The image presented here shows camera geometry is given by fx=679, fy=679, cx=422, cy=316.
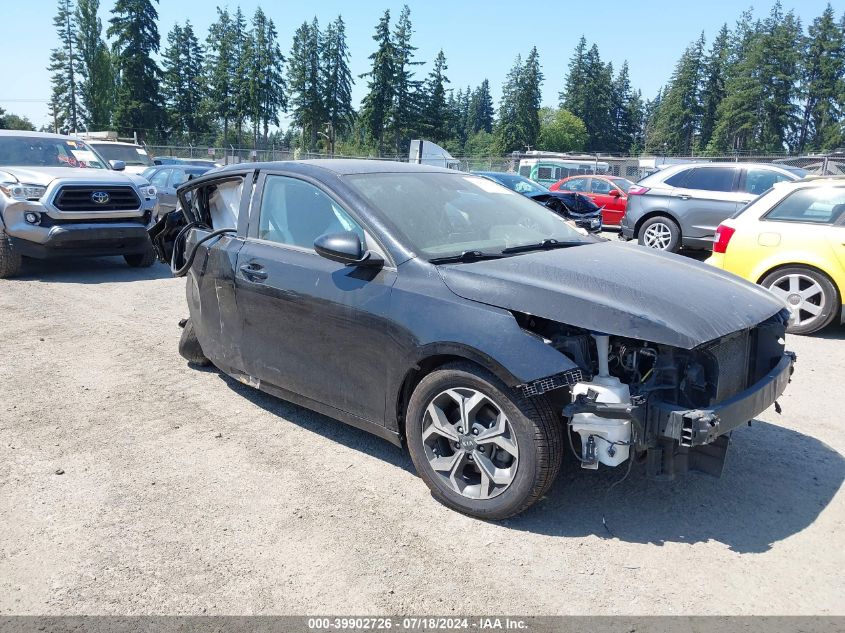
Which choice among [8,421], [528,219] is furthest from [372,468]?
[8,421]

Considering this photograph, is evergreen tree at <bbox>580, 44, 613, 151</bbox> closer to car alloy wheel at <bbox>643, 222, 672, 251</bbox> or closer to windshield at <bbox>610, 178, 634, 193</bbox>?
windshield at <bbox>610, 178, 634, 193</bbox>

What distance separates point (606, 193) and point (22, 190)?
1468cm

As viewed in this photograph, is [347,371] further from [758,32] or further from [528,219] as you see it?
[758,32]

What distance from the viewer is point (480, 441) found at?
10.7 ft

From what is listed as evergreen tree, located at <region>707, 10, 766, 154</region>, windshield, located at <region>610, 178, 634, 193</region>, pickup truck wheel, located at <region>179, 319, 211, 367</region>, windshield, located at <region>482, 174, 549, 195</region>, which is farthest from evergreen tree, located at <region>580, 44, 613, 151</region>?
pickup truck wheel, located at <region>179, 319, 211, 367</region>

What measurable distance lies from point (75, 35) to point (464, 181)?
285 ft

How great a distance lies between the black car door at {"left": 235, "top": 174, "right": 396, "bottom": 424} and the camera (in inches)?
145

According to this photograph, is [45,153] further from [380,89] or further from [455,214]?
[380,89]

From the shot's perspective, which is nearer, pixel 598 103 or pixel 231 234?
pixel 231 234

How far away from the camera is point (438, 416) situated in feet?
11.2

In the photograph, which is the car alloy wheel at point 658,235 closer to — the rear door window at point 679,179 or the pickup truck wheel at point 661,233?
the pickup truck wheel at point 661,233

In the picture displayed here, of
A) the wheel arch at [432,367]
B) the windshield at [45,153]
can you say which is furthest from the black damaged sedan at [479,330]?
the windshield at [45,153]

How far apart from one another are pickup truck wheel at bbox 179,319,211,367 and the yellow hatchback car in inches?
217

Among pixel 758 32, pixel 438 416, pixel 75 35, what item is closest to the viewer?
pixel 438 416
